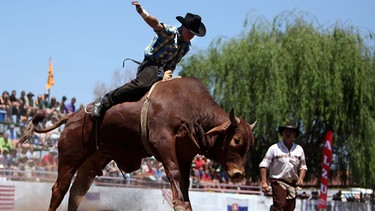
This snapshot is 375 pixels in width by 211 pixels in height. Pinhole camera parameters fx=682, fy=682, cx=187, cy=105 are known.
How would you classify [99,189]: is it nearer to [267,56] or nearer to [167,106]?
[167,106]

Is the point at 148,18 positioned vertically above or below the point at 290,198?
above

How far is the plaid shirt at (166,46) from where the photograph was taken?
28.6 ft

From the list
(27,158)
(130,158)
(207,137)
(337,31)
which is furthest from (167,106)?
(337,31)

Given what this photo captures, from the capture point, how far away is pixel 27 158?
16984 mm

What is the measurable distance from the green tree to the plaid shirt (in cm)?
1263

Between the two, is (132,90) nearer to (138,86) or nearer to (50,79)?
(138,86)

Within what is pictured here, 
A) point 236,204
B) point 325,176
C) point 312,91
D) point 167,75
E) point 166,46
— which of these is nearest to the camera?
point 166,46

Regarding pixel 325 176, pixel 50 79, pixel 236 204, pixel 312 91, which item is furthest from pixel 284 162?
pixel 50 79

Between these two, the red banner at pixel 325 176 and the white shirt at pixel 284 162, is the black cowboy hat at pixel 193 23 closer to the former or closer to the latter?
the white shirt at pixel 284 162

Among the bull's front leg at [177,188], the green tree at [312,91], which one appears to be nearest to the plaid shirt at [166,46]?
the bull's front leg at [177,188]

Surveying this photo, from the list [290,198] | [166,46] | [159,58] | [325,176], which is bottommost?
[290,198]

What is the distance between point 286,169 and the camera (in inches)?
414

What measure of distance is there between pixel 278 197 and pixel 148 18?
3.71 meters

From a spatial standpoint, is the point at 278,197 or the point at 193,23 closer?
the point at 193,23
